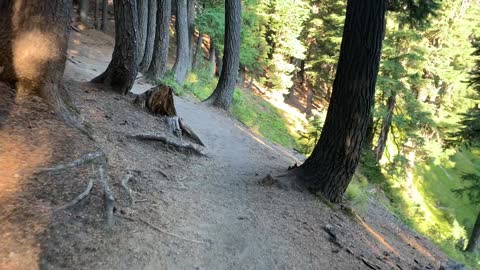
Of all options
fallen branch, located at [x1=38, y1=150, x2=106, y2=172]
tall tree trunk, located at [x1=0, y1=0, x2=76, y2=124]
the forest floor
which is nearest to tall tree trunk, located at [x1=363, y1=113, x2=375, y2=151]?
the forest floor

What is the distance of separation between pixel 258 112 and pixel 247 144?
14309 mm

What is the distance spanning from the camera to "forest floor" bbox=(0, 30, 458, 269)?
375 cm

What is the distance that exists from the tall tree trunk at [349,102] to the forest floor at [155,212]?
48 cm

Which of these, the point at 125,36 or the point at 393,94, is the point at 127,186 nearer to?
the point at 125,36

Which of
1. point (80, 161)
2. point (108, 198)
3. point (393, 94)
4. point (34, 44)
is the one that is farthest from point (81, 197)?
point (393, 94)

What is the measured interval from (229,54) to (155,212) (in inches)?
405

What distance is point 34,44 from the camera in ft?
16.3

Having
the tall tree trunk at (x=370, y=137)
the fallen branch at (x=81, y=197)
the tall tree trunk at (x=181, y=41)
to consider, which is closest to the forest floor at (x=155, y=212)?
the fallen branch at (x=81, y=197)

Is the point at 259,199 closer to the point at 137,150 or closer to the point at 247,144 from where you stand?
the point at 137,150

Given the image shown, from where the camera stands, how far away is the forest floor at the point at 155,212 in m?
3.75

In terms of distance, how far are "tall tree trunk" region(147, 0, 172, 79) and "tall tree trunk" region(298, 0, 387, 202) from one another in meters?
8.88

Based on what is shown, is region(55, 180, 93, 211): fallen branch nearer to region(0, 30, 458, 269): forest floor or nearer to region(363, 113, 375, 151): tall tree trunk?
region(0, 30, 458, 269): forest floor

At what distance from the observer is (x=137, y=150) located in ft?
22.0

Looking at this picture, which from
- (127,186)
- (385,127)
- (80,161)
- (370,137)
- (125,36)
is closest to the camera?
(80,161)
